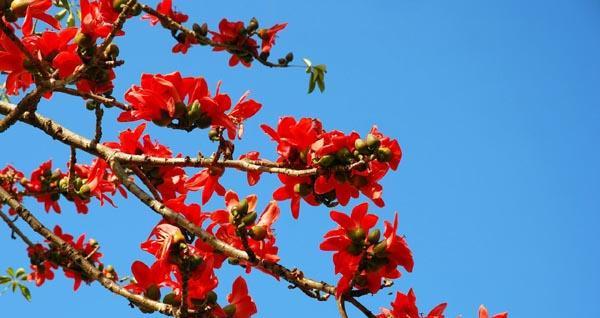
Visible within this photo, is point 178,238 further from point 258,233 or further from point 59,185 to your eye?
point 59,185

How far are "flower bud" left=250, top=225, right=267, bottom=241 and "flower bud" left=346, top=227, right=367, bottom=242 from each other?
0.90ft

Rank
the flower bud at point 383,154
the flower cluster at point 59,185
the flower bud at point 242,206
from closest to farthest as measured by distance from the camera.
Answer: the flower bud at point 242,206, the flower bud at point 383,154, the flower cluster at point 59,185

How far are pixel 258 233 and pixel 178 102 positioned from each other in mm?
491

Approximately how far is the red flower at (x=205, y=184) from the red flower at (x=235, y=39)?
1091mm

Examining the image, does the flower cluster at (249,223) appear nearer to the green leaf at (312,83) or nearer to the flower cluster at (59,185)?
the flower cluster at (59,185)

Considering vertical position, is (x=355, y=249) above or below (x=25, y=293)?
below

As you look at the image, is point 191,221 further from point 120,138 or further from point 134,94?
point 120,138

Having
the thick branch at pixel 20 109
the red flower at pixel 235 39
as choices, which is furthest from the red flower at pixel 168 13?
the thick branch at pixel 20 109

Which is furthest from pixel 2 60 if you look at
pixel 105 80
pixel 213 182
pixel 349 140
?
pixel 349 140

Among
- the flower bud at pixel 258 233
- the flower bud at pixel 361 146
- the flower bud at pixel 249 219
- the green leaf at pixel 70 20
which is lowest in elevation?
the flower bud at pixel 258 233

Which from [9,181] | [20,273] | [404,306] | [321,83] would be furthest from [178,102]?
[20,273]

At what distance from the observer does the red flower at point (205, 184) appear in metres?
2.20

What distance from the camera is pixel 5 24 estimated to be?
188 centimetres

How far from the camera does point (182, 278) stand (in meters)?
1.67
